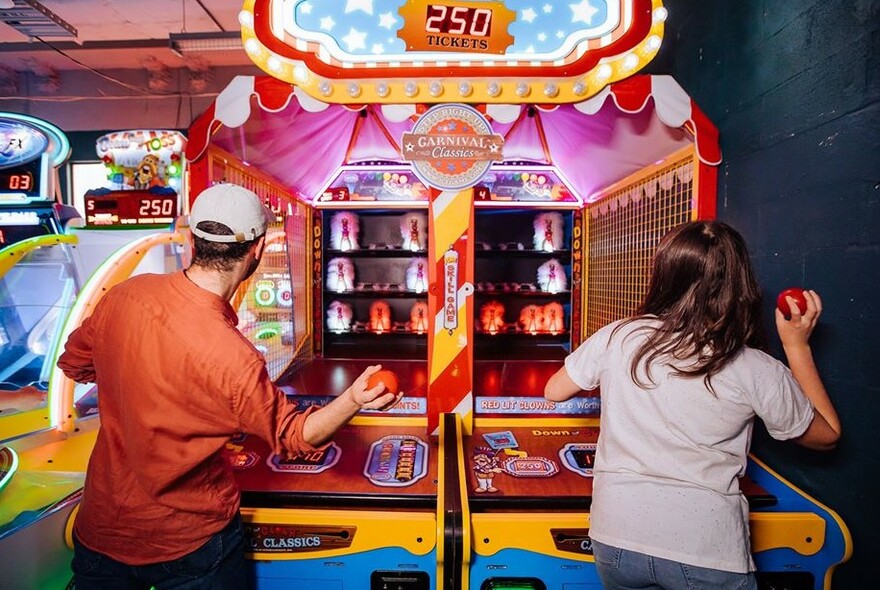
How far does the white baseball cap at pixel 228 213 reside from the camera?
3.85 feet

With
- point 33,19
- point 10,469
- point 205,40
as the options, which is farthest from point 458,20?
point 33,19

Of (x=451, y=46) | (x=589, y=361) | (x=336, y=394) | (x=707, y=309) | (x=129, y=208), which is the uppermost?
(x=451, y=46)

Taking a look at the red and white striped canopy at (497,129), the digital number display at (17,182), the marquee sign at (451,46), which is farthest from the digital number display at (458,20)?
the digital number display at (17,182)

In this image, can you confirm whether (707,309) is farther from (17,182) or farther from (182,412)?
(17,182)

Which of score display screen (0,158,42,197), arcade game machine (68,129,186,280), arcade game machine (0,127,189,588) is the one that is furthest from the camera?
score display screen (0,158,42,197)

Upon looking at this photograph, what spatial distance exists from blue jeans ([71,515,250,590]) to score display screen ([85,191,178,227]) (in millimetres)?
3916

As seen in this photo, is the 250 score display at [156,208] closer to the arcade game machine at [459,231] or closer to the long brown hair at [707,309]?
the arcade game machine at [459,231]

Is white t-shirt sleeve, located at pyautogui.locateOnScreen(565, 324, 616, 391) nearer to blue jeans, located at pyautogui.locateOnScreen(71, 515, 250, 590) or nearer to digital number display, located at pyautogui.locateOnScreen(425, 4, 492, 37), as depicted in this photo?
blue jeans, located at pyautogui.locateOnScreen(71, 515, 250, 590)

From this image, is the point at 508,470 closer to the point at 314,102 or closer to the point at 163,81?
the point at 314,102

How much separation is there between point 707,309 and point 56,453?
246 cm

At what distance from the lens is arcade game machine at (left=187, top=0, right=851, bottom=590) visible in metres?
1.59

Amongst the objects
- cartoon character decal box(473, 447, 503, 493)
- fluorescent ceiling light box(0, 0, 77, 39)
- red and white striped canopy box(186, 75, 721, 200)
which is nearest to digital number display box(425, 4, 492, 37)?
red and white striped canopy box(186, 75, 721, 200)

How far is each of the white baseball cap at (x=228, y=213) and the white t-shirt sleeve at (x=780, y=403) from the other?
126 cm

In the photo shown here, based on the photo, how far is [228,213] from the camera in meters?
1.18
